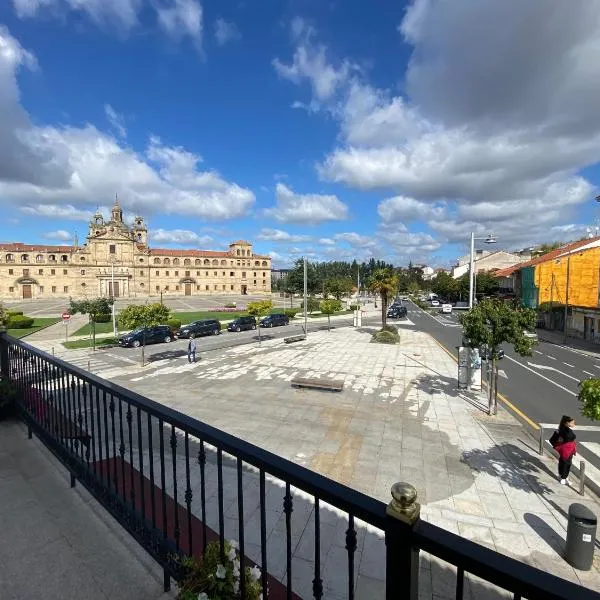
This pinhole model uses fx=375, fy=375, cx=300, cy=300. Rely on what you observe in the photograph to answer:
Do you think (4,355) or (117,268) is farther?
(117,268)

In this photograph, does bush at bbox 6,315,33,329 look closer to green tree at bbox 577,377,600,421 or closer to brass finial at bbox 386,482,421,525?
green tree at bbox 577,377,600,421

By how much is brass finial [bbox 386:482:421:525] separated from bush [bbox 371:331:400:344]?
26.3 metres

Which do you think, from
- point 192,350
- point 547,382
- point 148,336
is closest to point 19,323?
point 148,336

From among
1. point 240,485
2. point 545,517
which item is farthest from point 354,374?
point 240,485

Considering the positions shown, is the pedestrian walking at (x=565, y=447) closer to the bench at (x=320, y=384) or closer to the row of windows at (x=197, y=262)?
the bench at (x=320, y=384)

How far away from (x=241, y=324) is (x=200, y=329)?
4367mm

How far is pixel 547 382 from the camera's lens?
54.9 ft

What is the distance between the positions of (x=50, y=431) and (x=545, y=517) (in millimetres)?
7932

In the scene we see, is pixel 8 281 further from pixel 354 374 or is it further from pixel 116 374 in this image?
pixel 354 374

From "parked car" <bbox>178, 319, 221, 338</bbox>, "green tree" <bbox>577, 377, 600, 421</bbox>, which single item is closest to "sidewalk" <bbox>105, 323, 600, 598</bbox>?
"green tree" <bbox>577, 377, 600, 421</bbox>

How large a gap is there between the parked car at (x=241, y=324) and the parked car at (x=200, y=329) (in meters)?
1.84

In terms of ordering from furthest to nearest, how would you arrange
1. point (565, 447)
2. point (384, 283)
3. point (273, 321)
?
1. point (273, 321)
2. point (384, 283)
3. point (565, 447)

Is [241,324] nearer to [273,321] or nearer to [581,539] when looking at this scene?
[273,321]

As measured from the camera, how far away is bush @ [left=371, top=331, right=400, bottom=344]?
27.2m
